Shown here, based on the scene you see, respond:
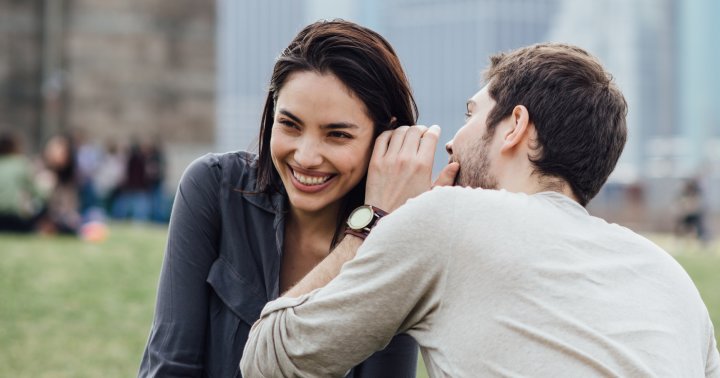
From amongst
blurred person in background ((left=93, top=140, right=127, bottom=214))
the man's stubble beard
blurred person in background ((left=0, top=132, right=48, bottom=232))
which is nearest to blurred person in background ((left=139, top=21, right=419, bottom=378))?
the man's stubble beard

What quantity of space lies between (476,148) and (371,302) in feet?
1.86

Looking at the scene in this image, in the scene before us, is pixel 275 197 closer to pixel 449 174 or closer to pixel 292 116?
pixel 292 116

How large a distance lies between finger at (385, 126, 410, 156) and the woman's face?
4.5 inches

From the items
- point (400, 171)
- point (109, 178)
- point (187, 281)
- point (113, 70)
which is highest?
point (400, 171)

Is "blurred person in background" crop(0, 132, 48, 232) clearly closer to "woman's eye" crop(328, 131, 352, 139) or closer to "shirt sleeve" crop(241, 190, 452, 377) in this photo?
"woman's eye" crop(328, 131, 352, 139)

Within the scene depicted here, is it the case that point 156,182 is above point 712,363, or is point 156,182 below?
below

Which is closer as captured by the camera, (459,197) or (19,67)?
(459,197)

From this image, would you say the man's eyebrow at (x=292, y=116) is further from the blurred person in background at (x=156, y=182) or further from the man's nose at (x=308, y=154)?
the blurred person in background at (x=156, y=182)

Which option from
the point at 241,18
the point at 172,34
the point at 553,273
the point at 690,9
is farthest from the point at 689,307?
the point at 690,9

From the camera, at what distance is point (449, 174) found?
2715mm

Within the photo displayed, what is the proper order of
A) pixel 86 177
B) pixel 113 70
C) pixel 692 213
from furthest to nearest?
pixel 113 70, pixel 692 213, pixel 86 177

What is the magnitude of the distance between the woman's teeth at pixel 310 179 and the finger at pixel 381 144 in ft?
0.65

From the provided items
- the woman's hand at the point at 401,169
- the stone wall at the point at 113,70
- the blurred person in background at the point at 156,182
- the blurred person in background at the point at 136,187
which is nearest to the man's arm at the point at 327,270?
the woman's hand at the point at 401,169

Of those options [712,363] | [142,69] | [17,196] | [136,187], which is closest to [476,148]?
[712,363]
